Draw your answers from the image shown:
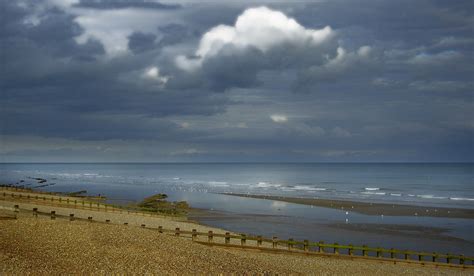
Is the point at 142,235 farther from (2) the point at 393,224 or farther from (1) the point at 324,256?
(2) the point at 393,224

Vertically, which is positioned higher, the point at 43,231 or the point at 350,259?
the point at 43,231

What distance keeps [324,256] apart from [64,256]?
1444 centimetres

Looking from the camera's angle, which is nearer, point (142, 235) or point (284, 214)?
point (142, 235)

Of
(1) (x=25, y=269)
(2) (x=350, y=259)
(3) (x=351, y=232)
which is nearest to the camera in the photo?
(1) (x=25, y=269)

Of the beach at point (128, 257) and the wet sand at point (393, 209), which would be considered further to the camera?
the wet sand at point (393, 209)

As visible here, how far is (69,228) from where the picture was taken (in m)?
23.9

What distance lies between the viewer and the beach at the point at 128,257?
17.7 metres

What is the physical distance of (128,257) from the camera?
1944 cm

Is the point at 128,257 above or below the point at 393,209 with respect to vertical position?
above

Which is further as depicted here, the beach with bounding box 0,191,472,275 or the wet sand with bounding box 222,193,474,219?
the wet sand with bounding box 222,193,474,219

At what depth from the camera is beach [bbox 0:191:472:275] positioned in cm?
1772

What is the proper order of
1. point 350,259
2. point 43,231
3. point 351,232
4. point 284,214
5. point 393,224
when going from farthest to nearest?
point 284,214 < point 393,224 < point 351,232 < point 350,259 < point 43,231

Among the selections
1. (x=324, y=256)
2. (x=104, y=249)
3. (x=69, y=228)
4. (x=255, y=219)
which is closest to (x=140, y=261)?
(x=104, y=249)

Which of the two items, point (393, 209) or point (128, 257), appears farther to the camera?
point (393, 209)
